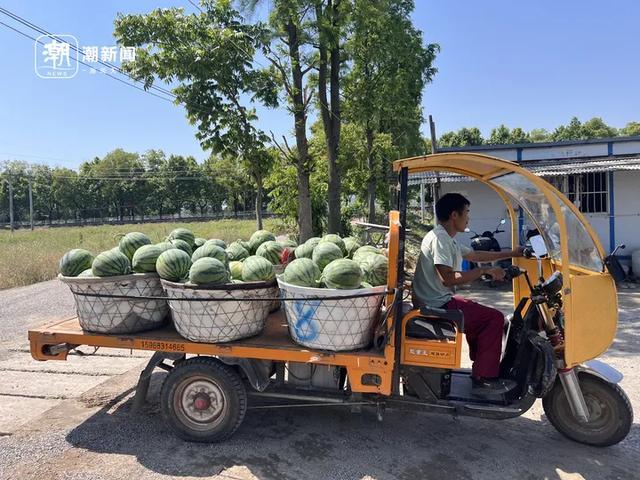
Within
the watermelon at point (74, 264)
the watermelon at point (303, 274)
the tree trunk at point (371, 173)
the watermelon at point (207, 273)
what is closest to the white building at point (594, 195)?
the tree trunk at point (371, 173)

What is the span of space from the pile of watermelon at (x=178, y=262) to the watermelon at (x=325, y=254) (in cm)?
39

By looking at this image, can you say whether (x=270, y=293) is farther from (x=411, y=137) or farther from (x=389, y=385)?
(x=411, y=137)

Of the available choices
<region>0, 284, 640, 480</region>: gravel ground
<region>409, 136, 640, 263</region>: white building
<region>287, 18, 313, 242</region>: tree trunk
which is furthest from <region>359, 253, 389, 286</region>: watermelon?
<region>409, 136, 640, 263</region>: white building

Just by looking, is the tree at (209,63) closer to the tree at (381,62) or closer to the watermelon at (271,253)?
the tree at (381,62)

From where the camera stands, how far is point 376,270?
147 inches

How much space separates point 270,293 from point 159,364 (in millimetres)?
1214

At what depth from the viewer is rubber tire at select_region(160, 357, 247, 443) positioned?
385cm

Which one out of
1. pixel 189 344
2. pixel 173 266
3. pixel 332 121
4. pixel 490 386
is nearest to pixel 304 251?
pixel 173 266

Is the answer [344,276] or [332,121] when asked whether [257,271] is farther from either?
[332,121]

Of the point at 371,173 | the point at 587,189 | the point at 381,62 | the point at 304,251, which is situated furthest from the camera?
the point at 371,173

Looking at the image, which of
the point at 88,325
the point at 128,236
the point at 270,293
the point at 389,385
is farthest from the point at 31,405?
the point at 389,385

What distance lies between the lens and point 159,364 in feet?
13.6

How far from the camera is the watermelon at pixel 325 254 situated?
3.97 m

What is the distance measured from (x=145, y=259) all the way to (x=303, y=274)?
4.67 ft
